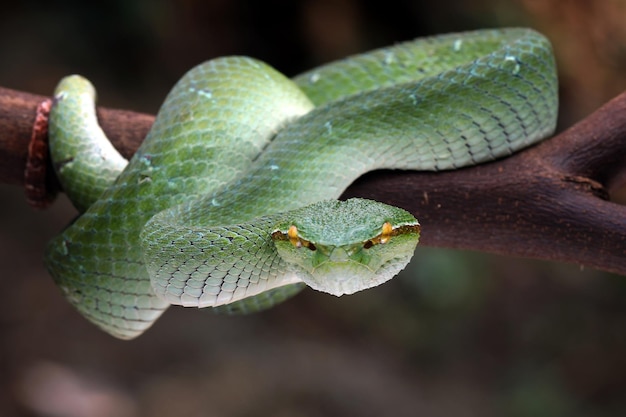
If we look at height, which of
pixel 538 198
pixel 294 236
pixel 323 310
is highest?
pixel 294 236

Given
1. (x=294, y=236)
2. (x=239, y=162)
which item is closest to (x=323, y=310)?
(x=239, y=162)

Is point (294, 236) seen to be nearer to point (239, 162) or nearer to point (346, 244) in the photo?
point (346, 244)

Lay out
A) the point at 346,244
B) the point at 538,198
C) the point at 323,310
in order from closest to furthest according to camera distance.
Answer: the point at 346,244 < the point at 538,198 < the point at 323,310

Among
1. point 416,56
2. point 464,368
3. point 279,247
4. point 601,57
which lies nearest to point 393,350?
point 464,368

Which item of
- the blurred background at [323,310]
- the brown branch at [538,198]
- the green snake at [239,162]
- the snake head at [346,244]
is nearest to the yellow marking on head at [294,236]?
the snake head at [346,244]

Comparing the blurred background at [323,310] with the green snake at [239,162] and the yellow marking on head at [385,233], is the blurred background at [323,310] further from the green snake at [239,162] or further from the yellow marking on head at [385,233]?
the yellow marking on head at [385,233]

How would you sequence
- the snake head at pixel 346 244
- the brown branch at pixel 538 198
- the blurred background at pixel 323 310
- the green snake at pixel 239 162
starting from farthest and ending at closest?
the blurred background at pixel 323 310, the brown branch at pixel 538 198, the green snake at pixel 239 162, the snake head at pixel 346 244
